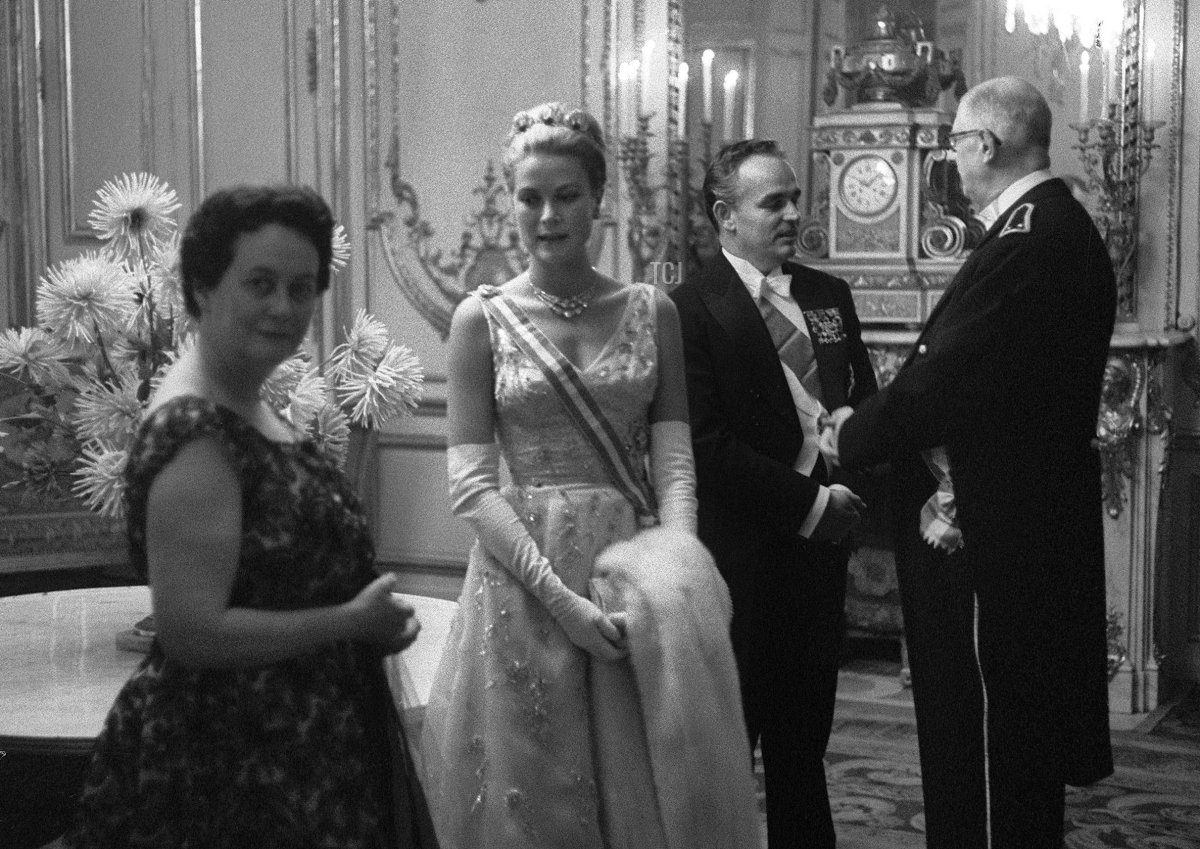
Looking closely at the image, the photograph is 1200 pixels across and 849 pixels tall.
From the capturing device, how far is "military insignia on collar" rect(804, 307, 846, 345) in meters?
2.88

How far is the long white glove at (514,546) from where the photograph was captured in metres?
2.04

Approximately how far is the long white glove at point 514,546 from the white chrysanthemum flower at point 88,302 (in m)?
0.51

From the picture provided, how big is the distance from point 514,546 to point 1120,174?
304 centimetres

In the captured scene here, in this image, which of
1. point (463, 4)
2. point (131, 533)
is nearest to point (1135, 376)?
point (463, 4)

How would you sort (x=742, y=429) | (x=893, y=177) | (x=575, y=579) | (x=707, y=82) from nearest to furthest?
(x=575, y=579), (x=742, y=429), (x=893, y=177), (x=707, y=82)

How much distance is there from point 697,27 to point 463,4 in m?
0.84

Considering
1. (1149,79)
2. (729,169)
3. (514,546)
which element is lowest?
(514,546)

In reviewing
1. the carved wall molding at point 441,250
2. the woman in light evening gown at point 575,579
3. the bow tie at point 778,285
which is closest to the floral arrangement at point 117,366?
the woman in light evening gown at point 575,579

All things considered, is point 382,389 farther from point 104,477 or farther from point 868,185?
point 868,185

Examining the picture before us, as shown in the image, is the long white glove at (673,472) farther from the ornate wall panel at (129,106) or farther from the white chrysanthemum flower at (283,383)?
the ornate wall panel at (129,106)

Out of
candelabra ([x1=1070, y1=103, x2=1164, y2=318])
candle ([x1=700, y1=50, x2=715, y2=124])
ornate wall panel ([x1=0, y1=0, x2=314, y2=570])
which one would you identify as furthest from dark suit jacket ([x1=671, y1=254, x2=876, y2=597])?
ornate wall panel ([x1=0, y1=0, x2=314, y2=570])

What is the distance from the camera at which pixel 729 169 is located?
2910 millimetres

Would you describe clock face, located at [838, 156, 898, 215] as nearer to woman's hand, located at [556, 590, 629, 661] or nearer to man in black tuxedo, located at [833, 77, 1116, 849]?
man in black tuxedo, located at [833, 77, 1116, 849]

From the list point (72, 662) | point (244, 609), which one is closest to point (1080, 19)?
point (72, 662)
